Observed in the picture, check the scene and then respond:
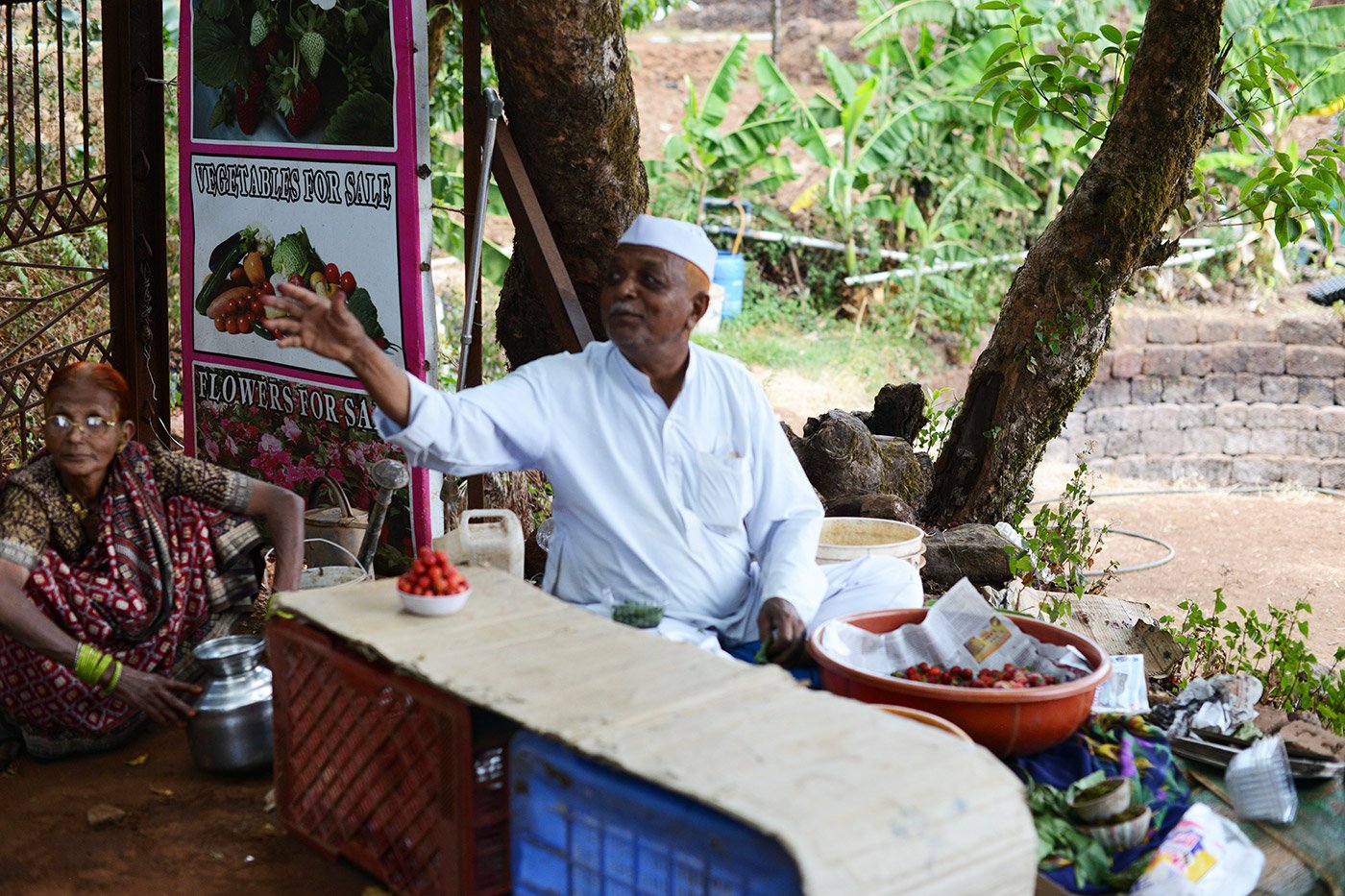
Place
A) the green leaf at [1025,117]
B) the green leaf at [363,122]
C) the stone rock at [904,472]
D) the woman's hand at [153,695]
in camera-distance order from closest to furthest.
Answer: the woman's hand at [153,695], the green leaf at [363,122], the green leaf at [1025,117], the stone rock at [904,472]

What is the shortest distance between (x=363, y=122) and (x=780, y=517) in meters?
2.07

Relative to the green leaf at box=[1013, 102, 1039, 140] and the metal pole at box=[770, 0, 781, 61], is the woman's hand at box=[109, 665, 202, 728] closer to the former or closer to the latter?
the green leaf at box=[1013, 102, 1039, 140]

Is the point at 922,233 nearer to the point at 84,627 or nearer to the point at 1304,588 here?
the point at 1304,588

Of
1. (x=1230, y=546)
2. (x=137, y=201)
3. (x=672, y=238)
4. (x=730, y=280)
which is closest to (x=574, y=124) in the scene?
(x=672, y=238)

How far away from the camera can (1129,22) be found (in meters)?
16.2

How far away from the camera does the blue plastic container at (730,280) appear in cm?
1329

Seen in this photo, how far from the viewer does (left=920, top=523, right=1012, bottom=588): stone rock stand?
5.40m

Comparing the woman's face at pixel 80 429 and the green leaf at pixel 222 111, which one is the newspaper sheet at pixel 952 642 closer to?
the woman's face at pixel 80 429

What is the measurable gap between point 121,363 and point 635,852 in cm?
421

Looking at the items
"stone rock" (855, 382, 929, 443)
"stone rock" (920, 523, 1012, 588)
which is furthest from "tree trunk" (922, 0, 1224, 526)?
"stone rock" (920, 523, 1012, 588)

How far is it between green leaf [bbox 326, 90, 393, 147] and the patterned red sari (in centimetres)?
139

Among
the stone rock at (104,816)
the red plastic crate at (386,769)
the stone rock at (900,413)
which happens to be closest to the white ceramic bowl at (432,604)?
the red plastic crate at (386,769)

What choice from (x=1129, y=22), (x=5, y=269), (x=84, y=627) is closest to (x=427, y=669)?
(x=84, y=627)

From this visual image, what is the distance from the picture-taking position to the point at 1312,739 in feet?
11.0
